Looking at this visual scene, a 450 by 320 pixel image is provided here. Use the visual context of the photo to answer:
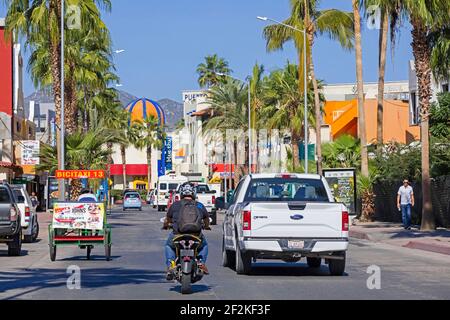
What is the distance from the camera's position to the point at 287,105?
214 feet

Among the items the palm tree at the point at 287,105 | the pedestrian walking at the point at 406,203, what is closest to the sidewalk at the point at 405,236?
the pedestrian walking at the point at 406,203

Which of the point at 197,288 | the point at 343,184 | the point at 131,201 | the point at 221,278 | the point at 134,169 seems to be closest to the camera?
the point at 197,288

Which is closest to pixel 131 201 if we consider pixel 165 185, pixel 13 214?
pixel 165 185

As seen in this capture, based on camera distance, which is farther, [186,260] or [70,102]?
[70,102]

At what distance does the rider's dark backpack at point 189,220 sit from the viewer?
15336mm

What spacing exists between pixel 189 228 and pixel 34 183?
2479 inches

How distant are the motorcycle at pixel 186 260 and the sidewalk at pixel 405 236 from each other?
11.6 m

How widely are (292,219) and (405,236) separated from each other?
581 inches

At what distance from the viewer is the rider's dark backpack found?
50.3ft

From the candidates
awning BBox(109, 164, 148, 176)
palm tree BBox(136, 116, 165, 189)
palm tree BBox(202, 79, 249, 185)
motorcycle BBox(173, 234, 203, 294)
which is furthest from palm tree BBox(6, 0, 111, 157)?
awning BBox(109, 164, 148, 176)

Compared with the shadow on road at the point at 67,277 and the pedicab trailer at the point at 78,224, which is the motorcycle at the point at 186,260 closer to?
the shadow on road at the point at 67,277

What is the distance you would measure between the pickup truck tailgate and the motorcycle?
3058 mm

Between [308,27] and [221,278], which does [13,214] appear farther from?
[308,27]

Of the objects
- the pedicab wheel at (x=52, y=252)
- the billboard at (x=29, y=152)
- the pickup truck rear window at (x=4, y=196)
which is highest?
the billboard at (x=29, y=152)
